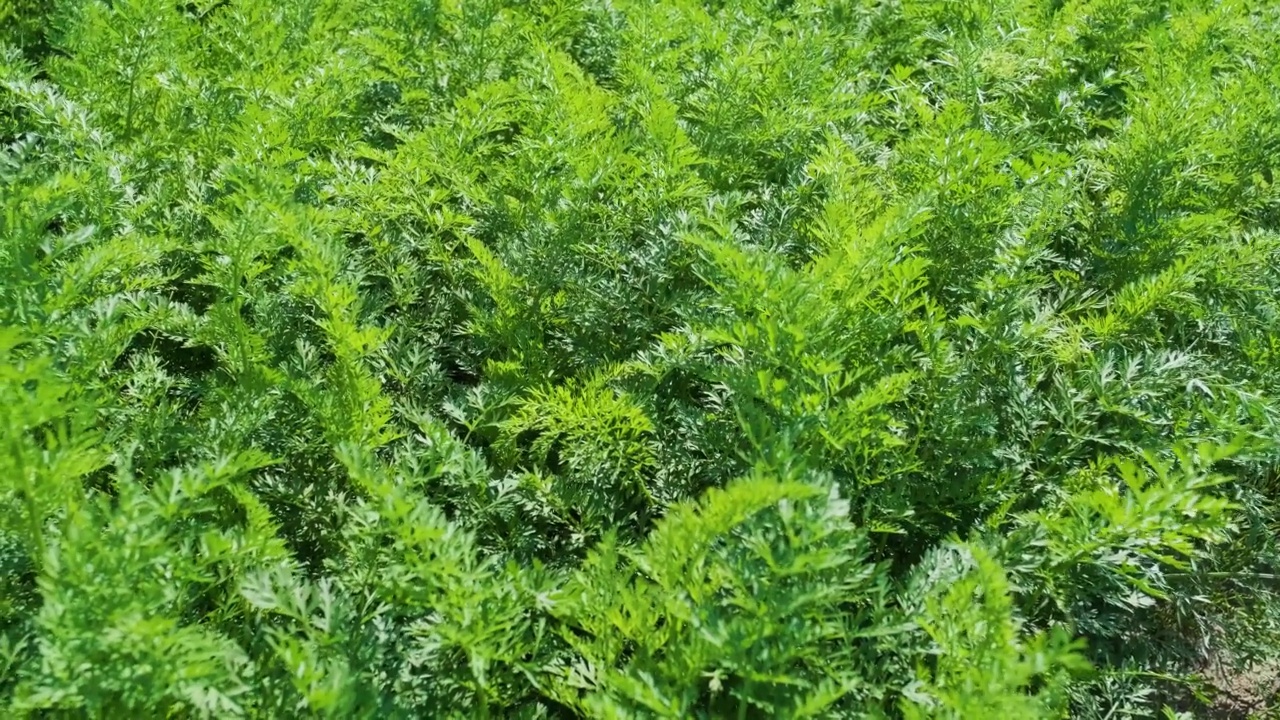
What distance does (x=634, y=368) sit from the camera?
8.16ft

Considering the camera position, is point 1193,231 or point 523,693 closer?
point 523,693

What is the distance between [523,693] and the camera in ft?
6.22

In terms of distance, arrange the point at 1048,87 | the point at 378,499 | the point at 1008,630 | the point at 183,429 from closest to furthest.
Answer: the point at 1008,630 < the point at 378,499 < the point at 183,429 < the point at 1048,87

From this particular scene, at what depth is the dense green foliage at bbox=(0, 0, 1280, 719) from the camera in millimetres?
1663

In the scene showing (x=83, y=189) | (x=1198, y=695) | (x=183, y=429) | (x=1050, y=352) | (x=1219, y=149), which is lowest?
(x=1198, y=695)

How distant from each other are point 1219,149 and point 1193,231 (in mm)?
254

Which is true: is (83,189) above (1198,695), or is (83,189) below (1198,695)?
above

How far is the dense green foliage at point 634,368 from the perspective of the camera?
1.66m

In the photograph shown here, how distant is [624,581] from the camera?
1.79m

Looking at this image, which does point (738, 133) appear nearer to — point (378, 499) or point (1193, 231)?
point (1193, 231)

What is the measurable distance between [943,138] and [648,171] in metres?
0.84

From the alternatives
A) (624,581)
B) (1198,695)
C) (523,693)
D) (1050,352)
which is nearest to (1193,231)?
(1050,352)

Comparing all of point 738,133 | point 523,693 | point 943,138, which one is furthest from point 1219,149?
point 523,693

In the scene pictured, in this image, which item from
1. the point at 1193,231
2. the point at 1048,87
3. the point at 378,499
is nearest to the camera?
the point at 378,499
